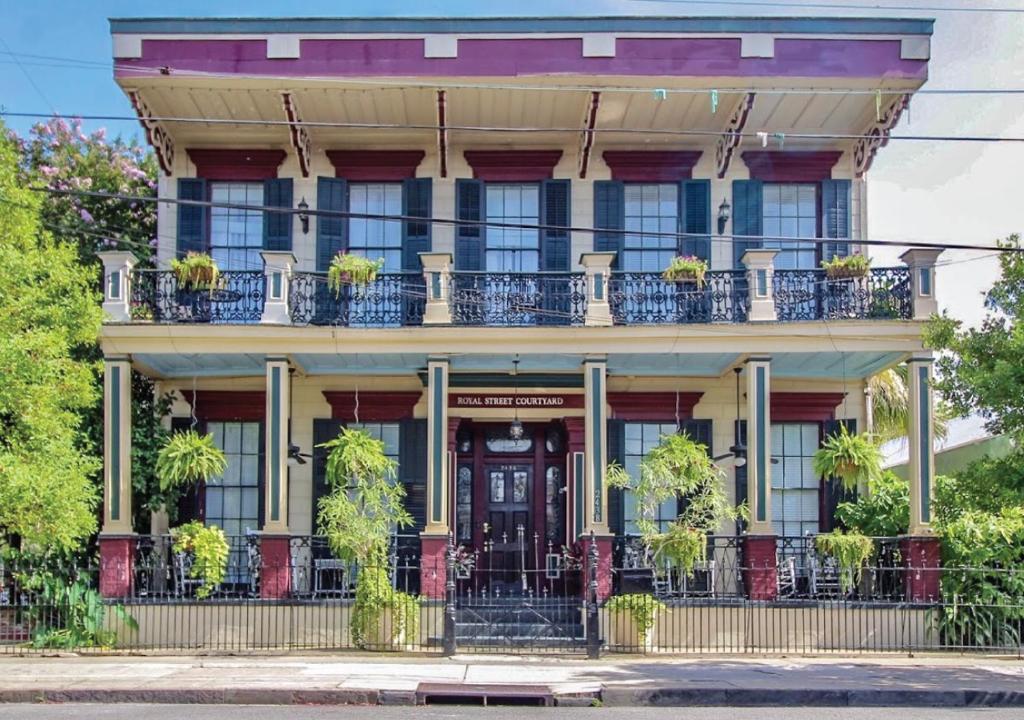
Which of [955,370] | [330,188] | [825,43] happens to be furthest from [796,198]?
[330,188]

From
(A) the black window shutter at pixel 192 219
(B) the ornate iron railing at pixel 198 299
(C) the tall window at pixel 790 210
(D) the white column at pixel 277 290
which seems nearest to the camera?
(D) the white column at pixel 277 290

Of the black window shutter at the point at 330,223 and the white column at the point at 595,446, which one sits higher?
the black window shutter at the point at 330,223

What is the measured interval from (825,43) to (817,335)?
14.2 feet

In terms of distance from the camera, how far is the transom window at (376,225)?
18.8 meters

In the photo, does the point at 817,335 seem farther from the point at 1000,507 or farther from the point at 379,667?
the point at 379,667

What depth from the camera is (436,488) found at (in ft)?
54.7

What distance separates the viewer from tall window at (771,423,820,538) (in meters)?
18.7

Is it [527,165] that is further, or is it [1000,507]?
[527,165]

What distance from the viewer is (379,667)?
46.1 feet

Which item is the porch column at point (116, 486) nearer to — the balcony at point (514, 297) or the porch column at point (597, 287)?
the balcony at point (514, 297)

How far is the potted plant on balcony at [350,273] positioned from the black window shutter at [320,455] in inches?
97.6

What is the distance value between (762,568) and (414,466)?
5520mm

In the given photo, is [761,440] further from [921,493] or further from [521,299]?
[521,299]

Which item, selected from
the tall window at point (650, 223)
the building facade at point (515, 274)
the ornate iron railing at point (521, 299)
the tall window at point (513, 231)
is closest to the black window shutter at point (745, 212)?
the building facade at point (515, 274)
